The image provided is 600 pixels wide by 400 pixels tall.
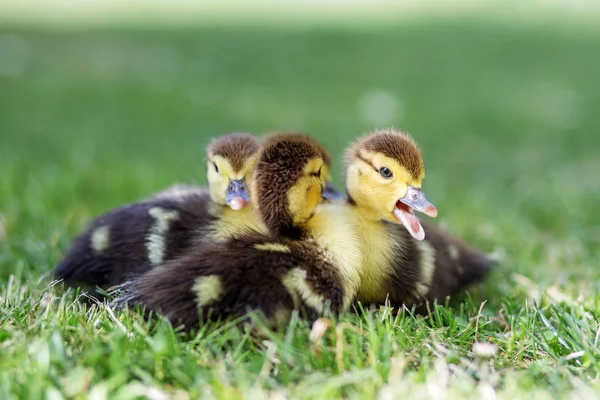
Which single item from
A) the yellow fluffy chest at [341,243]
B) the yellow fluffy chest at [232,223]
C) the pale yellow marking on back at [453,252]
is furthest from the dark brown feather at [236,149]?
the pale yellow marking on back at [453,252]

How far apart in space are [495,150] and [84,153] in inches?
112

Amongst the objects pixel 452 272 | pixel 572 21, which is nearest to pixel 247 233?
pixel 452 272

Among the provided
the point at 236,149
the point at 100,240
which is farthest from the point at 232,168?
the point at 100,240

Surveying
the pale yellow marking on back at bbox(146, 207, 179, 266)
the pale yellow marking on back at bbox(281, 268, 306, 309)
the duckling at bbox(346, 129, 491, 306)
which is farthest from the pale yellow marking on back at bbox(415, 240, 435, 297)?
the pale yellow marking on back at bbox(146, 207, 179, 266)

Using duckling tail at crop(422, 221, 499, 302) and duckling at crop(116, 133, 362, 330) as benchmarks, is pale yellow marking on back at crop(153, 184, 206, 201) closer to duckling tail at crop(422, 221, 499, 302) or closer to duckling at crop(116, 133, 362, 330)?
duckling at crop(116, 133, 362, 330)

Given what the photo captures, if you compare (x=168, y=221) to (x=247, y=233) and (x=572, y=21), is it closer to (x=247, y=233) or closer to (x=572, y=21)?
(x=247, y=233)

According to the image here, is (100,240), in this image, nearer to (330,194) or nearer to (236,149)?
(236,149)

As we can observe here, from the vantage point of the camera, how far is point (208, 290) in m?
2.21

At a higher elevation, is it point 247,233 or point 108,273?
point 247,233

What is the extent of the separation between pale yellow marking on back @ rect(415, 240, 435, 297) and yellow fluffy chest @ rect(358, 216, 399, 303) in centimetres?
13

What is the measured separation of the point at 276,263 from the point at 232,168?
0.53m

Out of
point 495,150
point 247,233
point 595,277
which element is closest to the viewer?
point 247,233

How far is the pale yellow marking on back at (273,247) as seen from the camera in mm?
2293

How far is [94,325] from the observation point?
2230 millimetres
